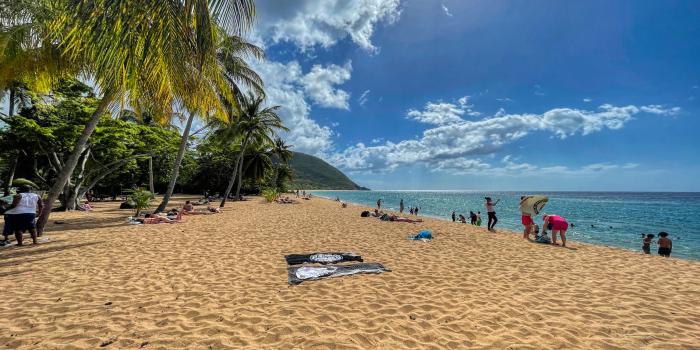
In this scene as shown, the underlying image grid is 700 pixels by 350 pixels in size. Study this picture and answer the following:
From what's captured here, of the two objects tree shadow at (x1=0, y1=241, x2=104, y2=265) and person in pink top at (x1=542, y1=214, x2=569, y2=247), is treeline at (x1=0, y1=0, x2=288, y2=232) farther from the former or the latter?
person in pink top at (x1=542, y1=214, x2=569, y2=247)

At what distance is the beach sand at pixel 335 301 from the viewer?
3240 millimetres

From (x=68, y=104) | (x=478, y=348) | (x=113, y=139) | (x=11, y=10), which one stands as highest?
(x=11, y=10)

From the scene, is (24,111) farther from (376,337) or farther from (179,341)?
(376,337)

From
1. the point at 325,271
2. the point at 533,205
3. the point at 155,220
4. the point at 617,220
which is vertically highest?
the point at 533,205

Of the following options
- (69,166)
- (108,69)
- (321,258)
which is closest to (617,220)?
(321,258)

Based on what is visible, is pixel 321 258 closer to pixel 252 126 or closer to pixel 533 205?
pixel 533 205

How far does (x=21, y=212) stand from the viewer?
6871 mm

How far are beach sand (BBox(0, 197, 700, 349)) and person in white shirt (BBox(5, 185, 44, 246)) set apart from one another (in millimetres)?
517

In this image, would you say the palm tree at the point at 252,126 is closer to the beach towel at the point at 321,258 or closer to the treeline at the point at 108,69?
the treeline at the point at 108,69

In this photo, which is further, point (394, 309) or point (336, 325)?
point (394, 309)

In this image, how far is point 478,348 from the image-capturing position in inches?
122

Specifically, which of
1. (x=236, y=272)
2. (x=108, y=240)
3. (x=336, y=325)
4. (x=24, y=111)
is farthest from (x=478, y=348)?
(x=24, y=111)

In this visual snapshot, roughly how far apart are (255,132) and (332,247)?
63.9 feet

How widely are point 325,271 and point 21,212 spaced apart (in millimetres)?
7460
